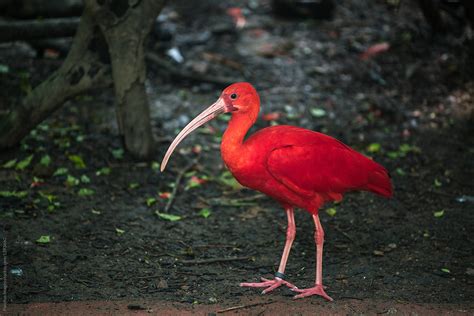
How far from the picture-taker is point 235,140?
4969 mm

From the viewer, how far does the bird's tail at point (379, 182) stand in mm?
→ 5312

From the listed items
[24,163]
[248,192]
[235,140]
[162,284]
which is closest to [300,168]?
[235,140]

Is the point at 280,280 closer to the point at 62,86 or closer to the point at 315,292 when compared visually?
the point at 315,292

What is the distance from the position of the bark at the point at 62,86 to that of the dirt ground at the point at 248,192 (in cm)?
30

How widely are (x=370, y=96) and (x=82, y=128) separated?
3518mm

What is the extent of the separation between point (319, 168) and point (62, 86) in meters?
2.73

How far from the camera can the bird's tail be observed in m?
5.31

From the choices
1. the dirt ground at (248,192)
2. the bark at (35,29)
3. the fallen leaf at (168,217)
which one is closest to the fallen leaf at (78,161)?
the dirt ground at (248,192)

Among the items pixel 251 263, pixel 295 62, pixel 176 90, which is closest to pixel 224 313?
pixel 251 263

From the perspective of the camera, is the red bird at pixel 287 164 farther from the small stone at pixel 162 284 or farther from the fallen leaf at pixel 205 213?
the fallen leaf at pixel 205 213

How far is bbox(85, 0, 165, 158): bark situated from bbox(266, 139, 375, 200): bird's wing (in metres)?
2.23

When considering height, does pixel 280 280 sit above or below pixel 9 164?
below

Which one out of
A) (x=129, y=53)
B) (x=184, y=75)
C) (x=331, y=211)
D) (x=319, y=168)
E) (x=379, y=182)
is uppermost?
(x=129, y=53)

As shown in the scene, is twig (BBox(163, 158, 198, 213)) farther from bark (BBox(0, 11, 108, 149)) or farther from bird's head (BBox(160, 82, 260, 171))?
bird's head (BBox(160, 82, 260, 171))
